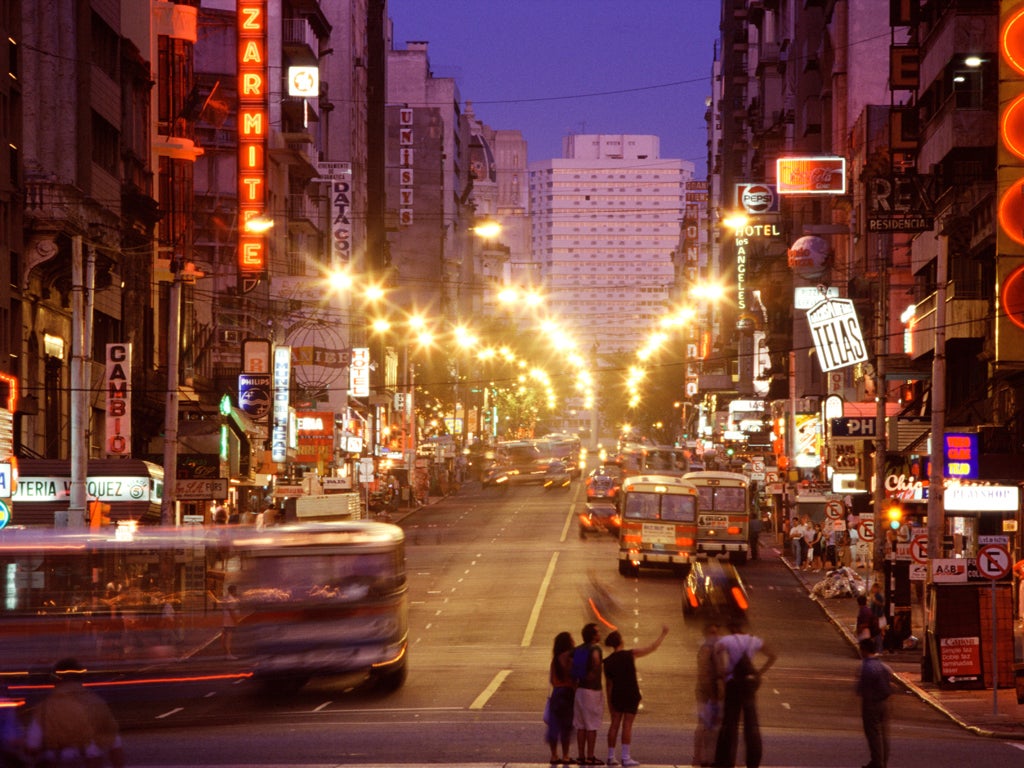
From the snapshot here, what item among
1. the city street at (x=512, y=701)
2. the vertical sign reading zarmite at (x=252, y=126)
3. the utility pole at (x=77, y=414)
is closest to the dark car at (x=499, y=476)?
Answer: the vertical sign reading zarmite at (x=252, y=126)

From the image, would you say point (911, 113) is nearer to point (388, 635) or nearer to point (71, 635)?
point (388, 635)

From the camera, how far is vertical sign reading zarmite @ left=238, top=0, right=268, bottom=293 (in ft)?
217

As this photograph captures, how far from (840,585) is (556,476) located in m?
55.6

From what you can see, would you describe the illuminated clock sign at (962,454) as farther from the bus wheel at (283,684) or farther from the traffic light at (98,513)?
the traffic light at (98,513)

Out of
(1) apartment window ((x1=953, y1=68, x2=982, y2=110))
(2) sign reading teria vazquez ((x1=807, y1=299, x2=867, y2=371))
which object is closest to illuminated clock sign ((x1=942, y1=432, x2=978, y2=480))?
(1) apartment window ((x1=953, y1=68, x2=982, y2=110))

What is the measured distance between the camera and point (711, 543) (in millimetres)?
64062

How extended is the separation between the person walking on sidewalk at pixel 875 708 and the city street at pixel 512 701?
1.65 metres

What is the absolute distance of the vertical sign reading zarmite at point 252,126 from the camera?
6600 centimetres

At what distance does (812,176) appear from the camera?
7419 cm

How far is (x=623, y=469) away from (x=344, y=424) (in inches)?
873

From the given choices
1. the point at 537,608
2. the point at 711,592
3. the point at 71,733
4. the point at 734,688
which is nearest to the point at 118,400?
the point at 537,608

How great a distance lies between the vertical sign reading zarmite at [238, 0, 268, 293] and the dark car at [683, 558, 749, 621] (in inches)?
1000

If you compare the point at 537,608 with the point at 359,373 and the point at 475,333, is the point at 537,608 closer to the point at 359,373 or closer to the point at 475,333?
the point at 359,373

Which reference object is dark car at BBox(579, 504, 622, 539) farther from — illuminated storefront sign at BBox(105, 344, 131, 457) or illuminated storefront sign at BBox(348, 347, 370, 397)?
illuminated storefront sign at BBox(105, 344, 131, 457)
